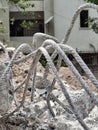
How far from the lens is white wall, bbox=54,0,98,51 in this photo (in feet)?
94.0

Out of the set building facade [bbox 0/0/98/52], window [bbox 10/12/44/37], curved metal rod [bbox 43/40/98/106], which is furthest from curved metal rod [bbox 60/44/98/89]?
window [bbox 10/12/44/37]

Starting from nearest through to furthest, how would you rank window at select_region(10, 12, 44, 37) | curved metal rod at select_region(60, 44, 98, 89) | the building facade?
curved metal rod at select_region(60, 44, 98, 89), the building facade, window at select_region(10, 12, 44, 37)

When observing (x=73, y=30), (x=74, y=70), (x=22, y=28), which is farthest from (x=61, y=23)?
(x=74, y=70)

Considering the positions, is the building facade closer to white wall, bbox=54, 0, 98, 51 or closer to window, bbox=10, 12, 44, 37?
white wall, bbox=54, 0, 98, 51

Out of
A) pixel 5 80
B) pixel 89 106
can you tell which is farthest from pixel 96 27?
pixel 5 80

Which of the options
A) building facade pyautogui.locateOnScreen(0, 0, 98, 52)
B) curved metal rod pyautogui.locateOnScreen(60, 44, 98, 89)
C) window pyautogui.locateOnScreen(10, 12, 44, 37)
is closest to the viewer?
curved metal rod pyautogui.locateOnScreen(60, 44, 98, 89)

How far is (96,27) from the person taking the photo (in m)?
16.8

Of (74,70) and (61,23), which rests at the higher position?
(74,70)

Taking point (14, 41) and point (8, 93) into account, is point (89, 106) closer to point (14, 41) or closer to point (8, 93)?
point (8, 93)

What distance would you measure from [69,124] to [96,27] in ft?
42.8

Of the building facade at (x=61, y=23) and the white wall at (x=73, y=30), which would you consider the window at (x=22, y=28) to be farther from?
the white wall at (x=73, y=30)

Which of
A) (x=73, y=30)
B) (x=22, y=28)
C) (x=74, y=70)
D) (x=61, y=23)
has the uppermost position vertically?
(x=74, y=70)

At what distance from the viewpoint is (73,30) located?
1125 inches

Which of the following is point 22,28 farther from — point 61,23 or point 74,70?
point 74,70
